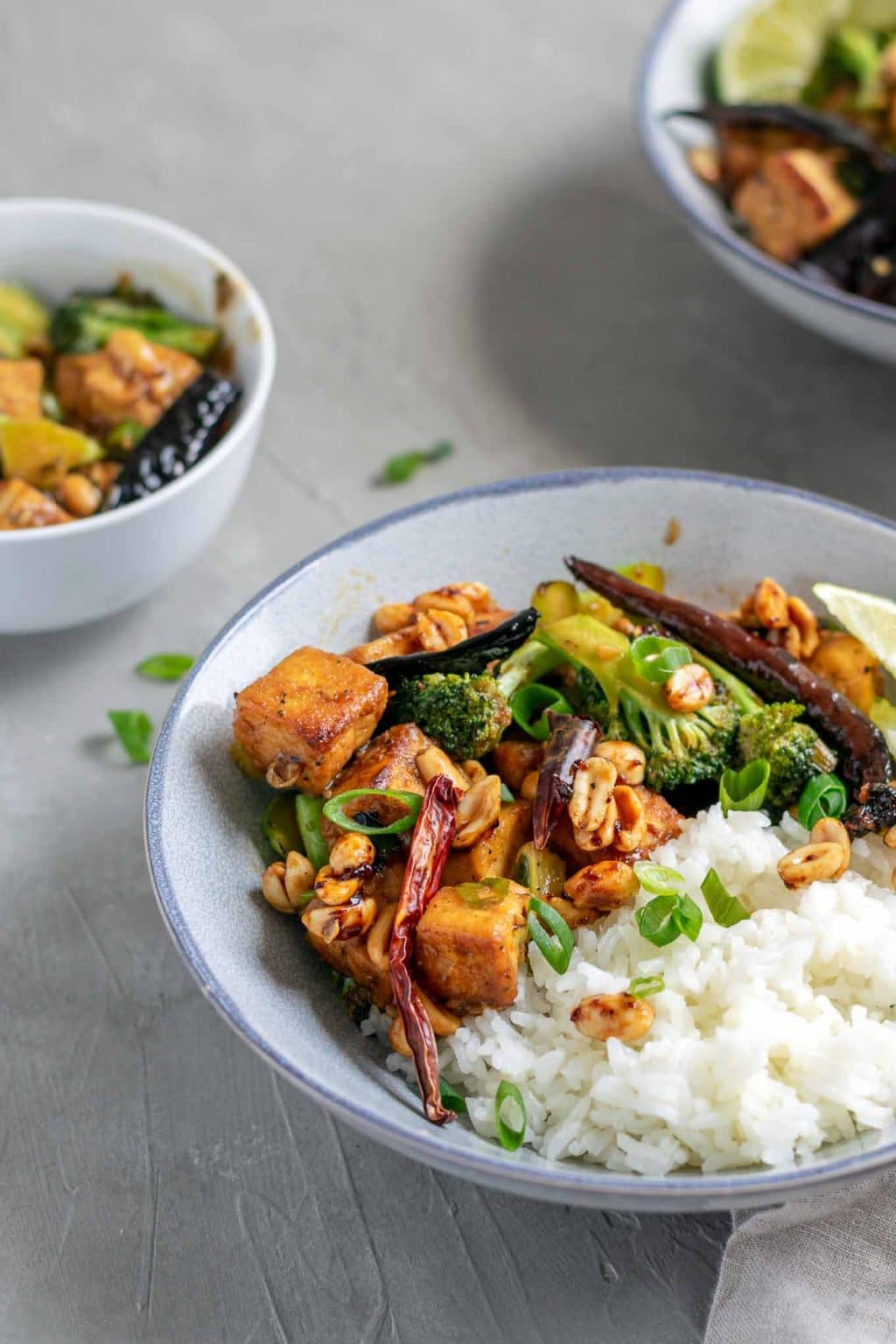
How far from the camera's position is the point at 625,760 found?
2.86 meters

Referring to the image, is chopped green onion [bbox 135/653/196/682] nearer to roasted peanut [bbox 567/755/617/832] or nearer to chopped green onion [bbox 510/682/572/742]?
chopped green onion [bbox 510/682/572/742]

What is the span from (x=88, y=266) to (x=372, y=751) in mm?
Answer: 2137

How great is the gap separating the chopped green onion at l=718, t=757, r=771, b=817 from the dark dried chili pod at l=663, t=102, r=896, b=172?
2438mm

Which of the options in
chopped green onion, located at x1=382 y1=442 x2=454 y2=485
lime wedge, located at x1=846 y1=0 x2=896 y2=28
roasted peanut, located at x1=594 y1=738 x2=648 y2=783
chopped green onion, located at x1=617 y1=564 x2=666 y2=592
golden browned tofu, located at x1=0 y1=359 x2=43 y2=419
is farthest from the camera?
lime wedge, located at x1=846 y1=0 x2=896 y2=28

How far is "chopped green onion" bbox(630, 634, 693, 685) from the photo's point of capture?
116 inches

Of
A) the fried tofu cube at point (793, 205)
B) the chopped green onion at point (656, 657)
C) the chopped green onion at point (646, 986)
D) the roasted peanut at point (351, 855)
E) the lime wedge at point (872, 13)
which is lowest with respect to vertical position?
the roasted peanut at point (351, 855)

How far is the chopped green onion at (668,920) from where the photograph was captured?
2.59 metres

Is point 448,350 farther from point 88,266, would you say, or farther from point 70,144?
point 70,144

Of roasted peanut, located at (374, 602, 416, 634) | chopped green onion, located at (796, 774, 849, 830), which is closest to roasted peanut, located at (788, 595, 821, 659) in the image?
chopped green onion, located at (796, 774, 849, 830)

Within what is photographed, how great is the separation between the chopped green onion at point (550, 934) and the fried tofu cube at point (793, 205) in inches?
103

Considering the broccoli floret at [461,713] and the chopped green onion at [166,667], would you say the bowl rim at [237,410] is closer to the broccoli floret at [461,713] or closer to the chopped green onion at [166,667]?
the chopped green onion at [166,667]

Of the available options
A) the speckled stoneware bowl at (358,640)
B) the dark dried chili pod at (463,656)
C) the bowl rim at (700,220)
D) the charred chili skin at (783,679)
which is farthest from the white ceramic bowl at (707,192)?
the dark dried chili pod at (463,656)

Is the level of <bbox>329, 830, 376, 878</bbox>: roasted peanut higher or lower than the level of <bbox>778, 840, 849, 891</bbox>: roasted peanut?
lower

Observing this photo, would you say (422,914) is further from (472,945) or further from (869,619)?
(869,619)
